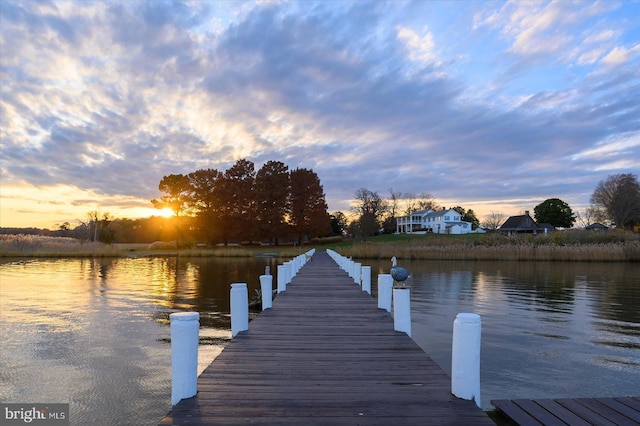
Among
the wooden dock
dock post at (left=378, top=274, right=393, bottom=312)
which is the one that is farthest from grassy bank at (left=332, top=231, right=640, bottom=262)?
the wooden dock

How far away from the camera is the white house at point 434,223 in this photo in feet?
307

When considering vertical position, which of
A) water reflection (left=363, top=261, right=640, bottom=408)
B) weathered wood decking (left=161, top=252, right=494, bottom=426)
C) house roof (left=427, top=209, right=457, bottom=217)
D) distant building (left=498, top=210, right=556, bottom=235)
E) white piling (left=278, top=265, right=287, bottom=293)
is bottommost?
water reflection (left=363, top=261, right=640, bottom=408)

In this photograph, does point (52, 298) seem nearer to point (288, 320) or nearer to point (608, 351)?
point (288, 320)

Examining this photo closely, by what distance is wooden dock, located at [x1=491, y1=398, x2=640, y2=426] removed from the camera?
5.10 metres

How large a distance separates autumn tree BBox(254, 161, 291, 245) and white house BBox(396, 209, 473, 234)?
36984 mm

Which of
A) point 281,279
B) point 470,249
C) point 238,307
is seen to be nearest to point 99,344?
point 281,279

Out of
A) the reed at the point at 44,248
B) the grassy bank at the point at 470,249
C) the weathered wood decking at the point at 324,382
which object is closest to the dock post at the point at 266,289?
the weathered wood decking at the point at 324,382

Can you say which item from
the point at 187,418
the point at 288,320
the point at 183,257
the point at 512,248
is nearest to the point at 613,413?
the point at 187,418

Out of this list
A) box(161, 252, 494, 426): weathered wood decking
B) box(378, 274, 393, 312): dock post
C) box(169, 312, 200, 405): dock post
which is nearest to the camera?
box(161, 252, 494, 426): weathered wood decking

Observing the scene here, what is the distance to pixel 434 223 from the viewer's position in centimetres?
9738

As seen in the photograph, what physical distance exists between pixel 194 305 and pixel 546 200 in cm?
9974

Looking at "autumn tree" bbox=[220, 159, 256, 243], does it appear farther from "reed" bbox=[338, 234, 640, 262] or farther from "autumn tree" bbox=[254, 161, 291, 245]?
"reed" bbox=[338, 234, 640, 262]

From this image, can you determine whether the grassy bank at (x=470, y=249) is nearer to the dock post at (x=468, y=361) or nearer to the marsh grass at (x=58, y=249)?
the marsh grass at (x=58, y=249)

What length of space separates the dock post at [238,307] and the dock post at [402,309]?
2.96m
